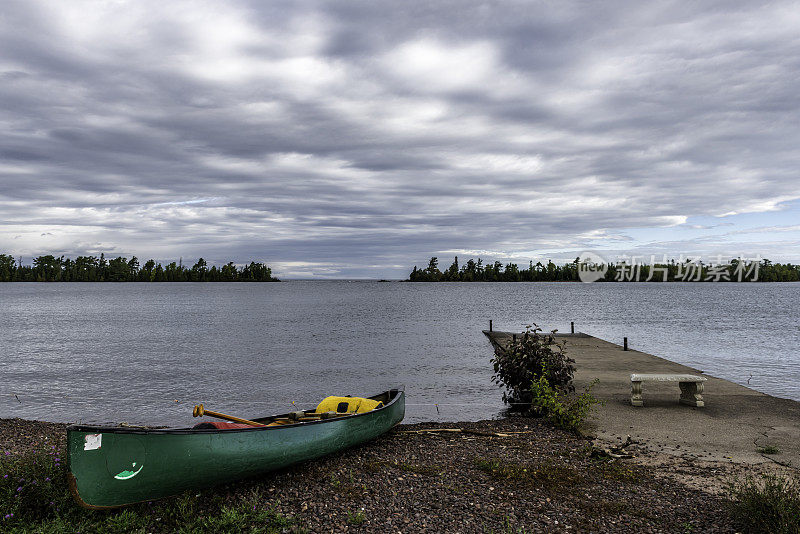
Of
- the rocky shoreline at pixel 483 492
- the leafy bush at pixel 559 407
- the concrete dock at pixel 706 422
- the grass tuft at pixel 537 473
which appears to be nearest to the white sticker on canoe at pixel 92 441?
the rocky shoreline at pixel 483 492

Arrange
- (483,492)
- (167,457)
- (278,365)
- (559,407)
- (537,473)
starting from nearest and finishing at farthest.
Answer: (167,457) < (483,492) < (537,473) < (559,407) < (278,365)

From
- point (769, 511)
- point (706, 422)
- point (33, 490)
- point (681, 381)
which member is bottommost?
point (706, 422)

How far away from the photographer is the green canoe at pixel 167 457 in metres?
7.04

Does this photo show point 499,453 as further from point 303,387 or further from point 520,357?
point 303,387

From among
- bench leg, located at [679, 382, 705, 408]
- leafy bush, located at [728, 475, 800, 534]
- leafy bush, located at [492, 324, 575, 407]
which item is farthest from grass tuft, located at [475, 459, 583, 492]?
bench leg, located at [679, 382, 705, 408]

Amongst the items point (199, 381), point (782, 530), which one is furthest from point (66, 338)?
point (782, 530)

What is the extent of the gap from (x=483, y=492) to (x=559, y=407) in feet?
17.7

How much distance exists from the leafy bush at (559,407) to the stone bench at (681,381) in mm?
1872

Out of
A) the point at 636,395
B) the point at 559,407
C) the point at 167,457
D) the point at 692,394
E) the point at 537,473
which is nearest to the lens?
the point at 167,457

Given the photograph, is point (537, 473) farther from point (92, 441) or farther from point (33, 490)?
point (33, 490)

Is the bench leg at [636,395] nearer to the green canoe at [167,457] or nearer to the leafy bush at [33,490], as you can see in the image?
the green canoe at [167,457]

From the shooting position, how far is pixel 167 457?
7492mm

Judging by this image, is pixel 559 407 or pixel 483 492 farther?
pixel 559 407

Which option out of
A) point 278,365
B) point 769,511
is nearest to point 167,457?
point 769,511
